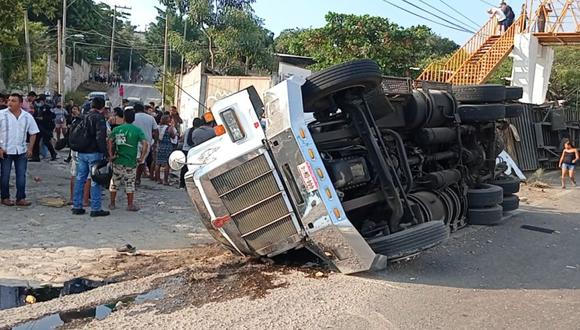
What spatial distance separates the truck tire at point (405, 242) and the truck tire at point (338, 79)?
1.47m

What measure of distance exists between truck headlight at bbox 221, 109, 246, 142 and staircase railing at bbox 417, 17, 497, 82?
55.2 feet

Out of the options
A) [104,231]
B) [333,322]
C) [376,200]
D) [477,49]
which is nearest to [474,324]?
[333,322]

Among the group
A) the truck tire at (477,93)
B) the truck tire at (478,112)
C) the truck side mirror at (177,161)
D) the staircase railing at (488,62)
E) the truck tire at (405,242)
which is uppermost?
the staircase railing at (488,62)

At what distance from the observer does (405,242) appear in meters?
5.88

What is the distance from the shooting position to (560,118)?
66.6ft

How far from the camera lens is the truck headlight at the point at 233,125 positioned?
18.5ft

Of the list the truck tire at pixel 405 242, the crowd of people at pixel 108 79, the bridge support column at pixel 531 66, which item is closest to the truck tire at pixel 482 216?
the truck tire at pixel 405 242

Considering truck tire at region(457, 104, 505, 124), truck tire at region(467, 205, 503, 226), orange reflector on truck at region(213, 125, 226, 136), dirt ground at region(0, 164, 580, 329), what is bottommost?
dirt ground at region(0, 164, 580, 329)

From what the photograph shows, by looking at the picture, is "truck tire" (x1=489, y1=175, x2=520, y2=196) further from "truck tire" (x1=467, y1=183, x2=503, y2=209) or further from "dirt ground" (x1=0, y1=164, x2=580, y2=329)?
"dirt ground" (x1=0, y1=164, x2=580, y2=329)

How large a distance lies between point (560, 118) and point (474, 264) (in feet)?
50.3

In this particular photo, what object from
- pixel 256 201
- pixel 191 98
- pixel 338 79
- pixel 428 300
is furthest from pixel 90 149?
pixel 191 98

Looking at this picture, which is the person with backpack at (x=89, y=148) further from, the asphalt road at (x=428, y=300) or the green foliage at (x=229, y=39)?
the green foliage at (x=229, y=39)

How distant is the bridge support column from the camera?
2225 cm

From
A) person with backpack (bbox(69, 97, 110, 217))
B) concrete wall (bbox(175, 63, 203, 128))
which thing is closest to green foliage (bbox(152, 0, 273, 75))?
concrete wall (bbox(175, 63, 203, 128))
